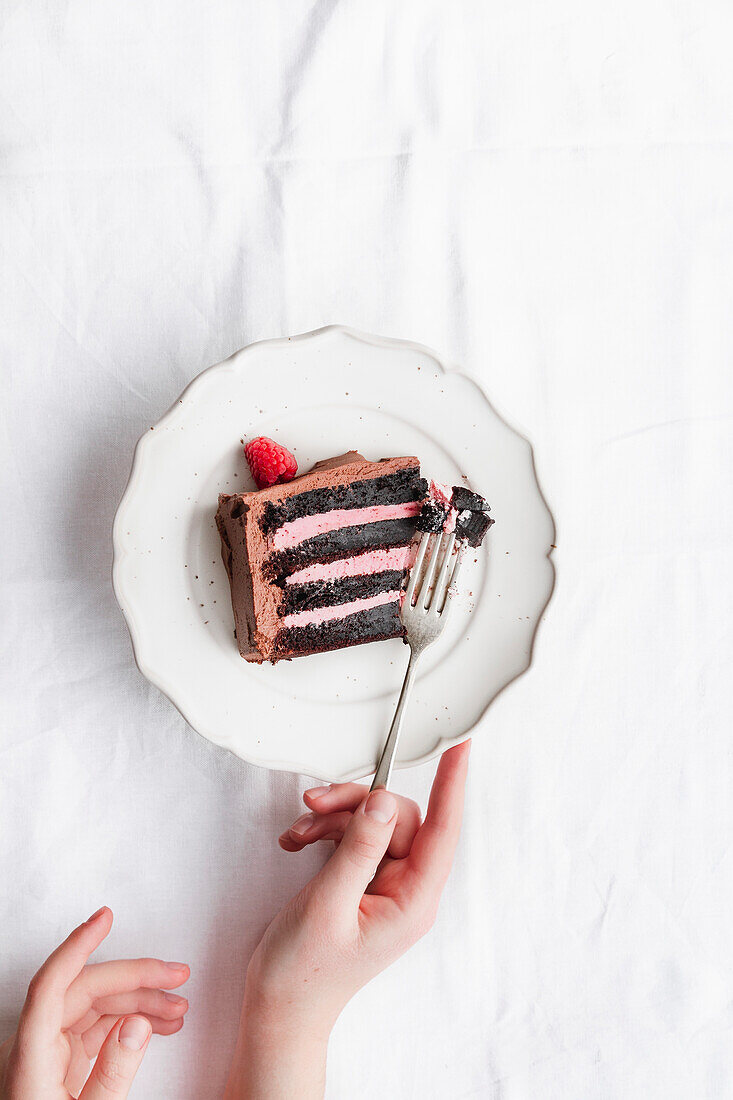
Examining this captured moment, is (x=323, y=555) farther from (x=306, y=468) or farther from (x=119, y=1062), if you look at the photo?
(x=119, y=1062)

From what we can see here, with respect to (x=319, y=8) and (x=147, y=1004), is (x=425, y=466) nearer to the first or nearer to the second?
(x=319, y=8)

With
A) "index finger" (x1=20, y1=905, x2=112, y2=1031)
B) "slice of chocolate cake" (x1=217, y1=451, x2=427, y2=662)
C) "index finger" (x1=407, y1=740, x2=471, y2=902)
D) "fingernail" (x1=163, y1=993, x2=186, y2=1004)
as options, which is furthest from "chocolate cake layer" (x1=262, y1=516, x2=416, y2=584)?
"fingernail" (x1=163, y1=993, x2=186, y2=1004)

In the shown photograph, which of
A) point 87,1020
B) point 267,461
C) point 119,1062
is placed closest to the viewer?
point 119,1062

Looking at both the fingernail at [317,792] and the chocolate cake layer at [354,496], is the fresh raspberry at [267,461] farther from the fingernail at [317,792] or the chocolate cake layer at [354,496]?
the fingernail at [317,792]

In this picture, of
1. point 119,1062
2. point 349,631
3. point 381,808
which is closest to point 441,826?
point 381,808

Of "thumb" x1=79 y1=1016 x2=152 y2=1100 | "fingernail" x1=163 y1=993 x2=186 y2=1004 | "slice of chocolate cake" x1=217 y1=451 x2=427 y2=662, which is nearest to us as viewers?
"thumb" x1=79 y1=1016 x2=152 y2=1100

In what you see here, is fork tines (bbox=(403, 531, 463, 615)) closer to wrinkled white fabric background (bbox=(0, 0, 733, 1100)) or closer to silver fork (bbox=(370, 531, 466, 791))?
silver fork (bbox=(370, 531, 466, 791))

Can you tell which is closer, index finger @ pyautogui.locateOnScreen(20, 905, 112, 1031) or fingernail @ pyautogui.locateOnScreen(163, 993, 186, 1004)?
index finger @ pyautogui.locateOnScreen(20, 905, 112, 1031)
